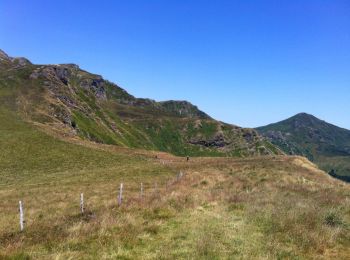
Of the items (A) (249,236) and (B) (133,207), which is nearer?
(A) (249,236)

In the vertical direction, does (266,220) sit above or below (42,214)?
above

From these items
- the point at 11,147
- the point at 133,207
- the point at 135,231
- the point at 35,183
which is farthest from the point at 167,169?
the point at 135,231

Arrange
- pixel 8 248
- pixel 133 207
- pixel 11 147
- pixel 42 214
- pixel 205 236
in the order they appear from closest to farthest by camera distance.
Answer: pixel 8 248 < pixel 205 236 < pixel 133 207 < pixel 42 214 < pixel 11 147

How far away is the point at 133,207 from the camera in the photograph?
19.4m

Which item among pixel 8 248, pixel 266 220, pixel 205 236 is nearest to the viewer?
pixel 8 248

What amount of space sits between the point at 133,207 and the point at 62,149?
5516 centimetres

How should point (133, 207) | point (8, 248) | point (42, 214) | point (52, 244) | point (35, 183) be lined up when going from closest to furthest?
1. point (8, 248)
2. point (52, 244)
3. point (133, 207)
4. point (42, 214)
5. point (35, 183)

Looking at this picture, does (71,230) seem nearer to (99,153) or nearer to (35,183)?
(35,183)

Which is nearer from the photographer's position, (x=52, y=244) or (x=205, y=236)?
(x=52, y=244)

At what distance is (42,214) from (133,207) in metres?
9.79

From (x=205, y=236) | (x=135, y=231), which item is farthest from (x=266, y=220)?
(x=135, y=231)

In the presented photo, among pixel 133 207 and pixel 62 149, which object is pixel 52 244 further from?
pixel 62 149

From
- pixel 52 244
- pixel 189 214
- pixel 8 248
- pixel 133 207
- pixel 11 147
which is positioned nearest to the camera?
pixel 8 248

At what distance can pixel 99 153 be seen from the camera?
73312 mm
